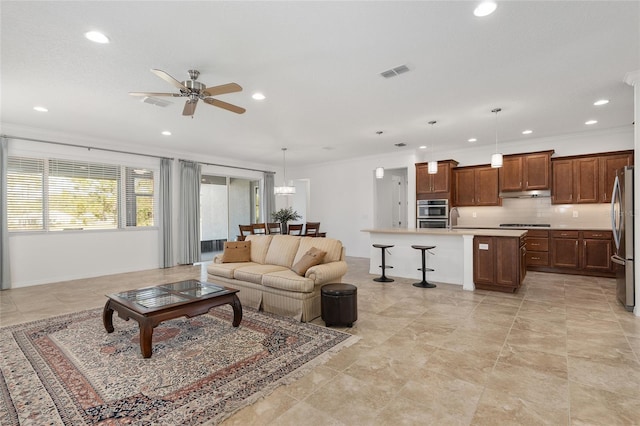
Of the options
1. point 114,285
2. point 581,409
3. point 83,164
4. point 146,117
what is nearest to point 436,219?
point 581,409

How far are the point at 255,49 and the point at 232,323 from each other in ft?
9.58

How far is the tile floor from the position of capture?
2.00 metres

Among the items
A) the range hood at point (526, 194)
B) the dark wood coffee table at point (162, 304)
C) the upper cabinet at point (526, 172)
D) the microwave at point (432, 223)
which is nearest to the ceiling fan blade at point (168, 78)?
the dark wood coffee table at point (162, 304)

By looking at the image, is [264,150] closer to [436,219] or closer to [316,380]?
[436,219]

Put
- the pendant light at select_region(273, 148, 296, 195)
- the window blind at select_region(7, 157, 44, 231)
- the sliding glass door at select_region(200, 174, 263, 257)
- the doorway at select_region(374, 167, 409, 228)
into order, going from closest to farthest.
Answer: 1. the window blind at select_region(7, 157, 44, 231)
2. the pendant light at select_region(273, 148, 296, 195)
3. the sliding glass door at select_region(200, 174, 263, 257)
4. the doorway at select_region(374, 167, 409, 228)

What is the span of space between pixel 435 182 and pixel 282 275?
5.18 meters

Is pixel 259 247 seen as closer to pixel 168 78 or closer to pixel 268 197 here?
pixel 168 78

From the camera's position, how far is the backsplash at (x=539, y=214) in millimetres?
6371

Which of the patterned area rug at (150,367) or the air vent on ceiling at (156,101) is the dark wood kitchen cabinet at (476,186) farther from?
the air vent on ceiling at (156,101)

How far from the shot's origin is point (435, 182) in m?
7.60

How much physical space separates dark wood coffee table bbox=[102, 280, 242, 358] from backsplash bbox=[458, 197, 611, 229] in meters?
6.42

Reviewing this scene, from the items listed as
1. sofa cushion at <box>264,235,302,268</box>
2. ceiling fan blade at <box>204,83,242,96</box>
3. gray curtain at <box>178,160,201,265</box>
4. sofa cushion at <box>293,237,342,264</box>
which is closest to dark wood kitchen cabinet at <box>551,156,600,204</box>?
sofa cushion at <box>293,237,342,264</box>

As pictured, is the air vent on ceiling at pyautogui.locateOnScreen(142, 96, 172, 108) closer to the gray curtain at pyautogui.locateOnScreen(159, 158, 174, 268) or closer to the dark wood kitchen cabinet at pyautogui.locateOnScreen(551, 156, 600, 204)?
the gray curtain at pyautogui.locateOnScreen(159, 158, 174, 268)

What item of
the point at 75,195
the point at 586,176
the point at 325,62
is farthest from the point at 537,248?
the point at 75,195
